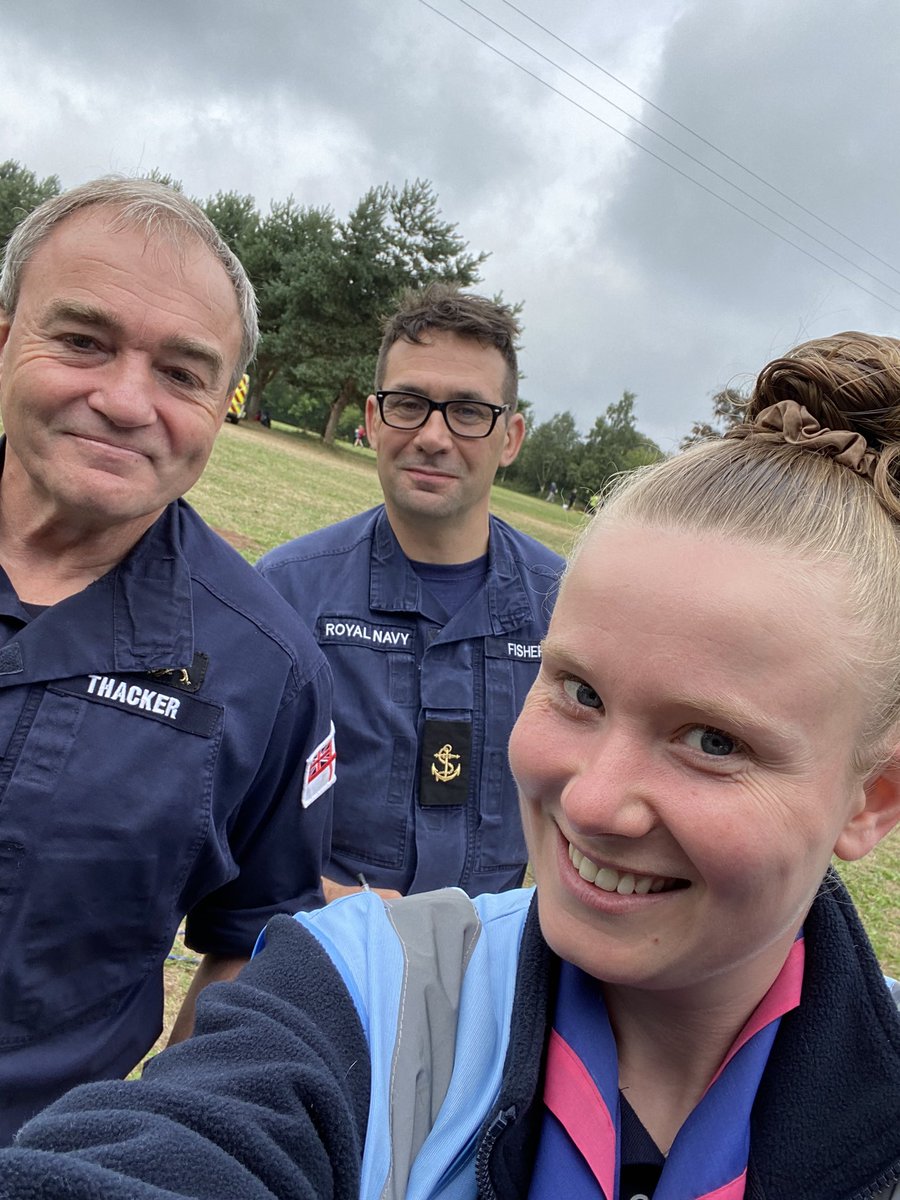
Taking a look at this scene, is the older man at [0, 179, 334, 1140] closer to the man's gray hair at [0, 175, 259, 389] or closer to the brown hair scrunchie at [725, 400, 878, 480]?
the man's gray hair at [0, 175, 259, 389]

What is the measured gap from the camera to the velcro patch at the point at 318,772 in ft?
7.33

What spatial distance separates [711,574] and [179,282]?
149 cm

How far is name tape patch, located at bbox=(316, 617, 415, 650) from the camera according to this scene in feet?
10.1

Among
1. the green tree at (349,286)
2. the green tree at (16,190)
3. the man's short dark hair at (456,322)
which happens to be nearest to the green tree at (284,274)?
the green tree at (349,286)

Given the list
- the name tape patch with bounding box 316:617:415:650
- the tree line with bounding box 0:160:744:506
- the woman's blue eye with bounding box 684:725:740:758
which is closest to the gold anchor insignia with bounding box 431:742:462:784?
the name tape patch with bounding box 316:617:415:650

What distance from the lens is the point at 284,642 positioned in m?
2.18

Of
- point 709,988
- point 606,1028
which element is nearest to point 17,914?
point 606,1028

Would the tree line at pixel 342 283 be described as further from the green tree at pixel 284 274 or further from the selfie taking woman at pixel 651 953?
the selfie taking woman at pixel 651 953

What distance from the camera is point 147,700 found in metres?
1.97

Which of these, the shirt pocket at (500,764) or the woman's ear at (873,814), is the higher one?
the woman's ear at (873,814)

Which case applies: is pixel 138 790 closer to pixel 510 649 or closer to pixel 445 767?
pixel 445 767

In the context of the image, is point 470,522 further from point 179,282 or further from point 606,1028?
point 606,1028

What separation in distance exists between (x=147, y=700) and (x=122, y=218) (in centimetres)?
111

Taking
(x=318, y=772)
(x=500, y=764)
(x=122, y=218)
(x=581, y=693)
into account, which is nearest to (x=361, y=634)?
(x=500, y=764)
